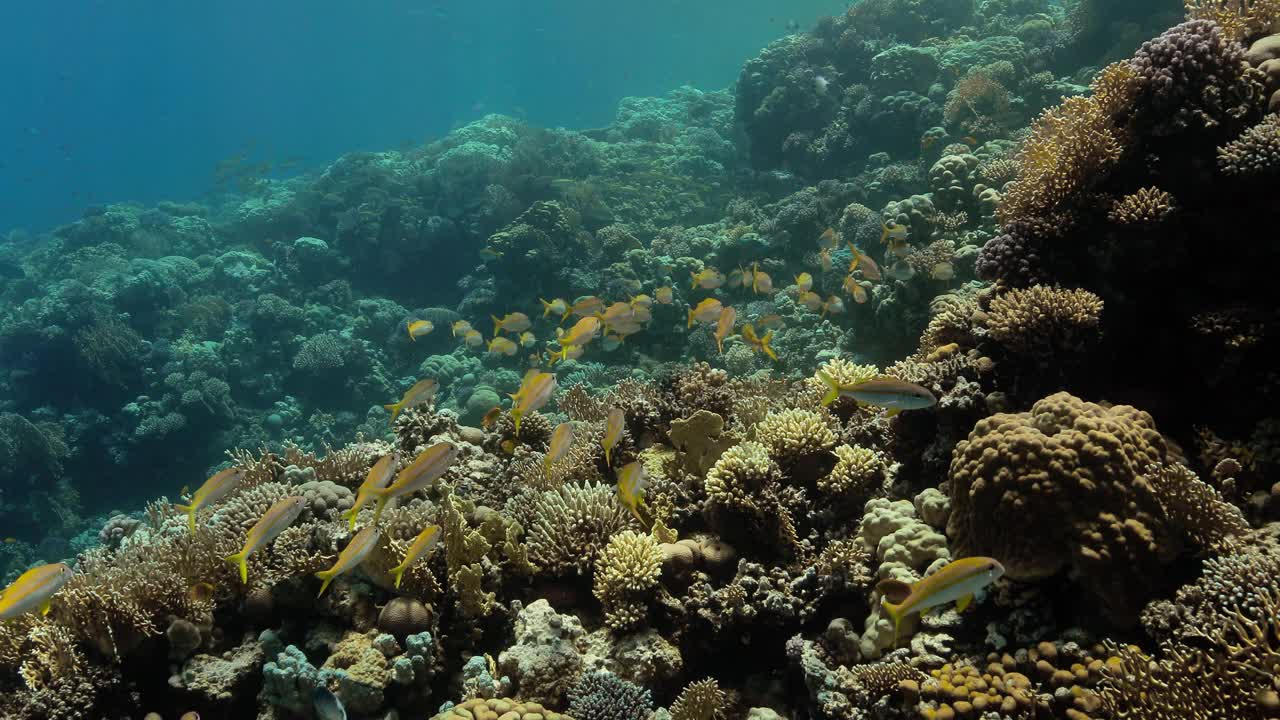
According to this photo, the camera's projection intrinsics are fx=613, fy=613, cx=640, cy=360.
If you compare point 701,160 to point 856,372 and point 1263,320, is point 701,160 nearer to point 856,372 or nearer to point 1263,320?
point 856,372

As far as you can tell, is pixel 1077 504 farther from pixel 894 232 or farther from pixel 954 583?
pixel 894 232

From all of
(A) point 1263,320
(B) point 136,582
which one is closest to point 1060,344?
(A) point 1263,320

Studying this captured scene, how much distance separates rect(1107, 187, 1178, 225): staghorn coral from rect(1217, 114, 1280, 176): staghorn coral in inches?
13.3

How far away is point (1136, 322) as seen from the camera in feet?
14.6

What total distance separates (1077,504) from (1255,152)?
2.96 meters

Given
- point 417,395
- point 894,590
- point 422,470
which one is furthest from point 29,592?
A: point 894,590

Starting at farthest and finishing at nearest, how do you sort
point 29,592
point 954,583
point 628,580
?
point 628,580 < point 29,592 < point 954,583

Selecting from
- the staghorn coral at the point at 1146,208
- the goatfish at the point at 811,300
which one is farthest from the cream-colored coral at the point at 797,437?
the goatfish at the point at 811,300

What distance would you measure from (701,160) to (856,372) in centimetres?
2148

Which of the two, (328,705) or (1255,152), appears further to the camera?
(1255,152)

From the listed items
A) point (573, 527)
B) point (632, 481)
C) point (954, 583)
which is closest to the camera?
point (954, 583)

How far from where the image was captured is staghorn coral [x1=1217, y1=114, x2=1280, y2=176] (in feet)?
13.1

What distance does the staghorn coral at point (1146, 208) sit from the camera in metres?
4.37

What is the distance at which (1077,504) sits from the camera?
10.2ft
